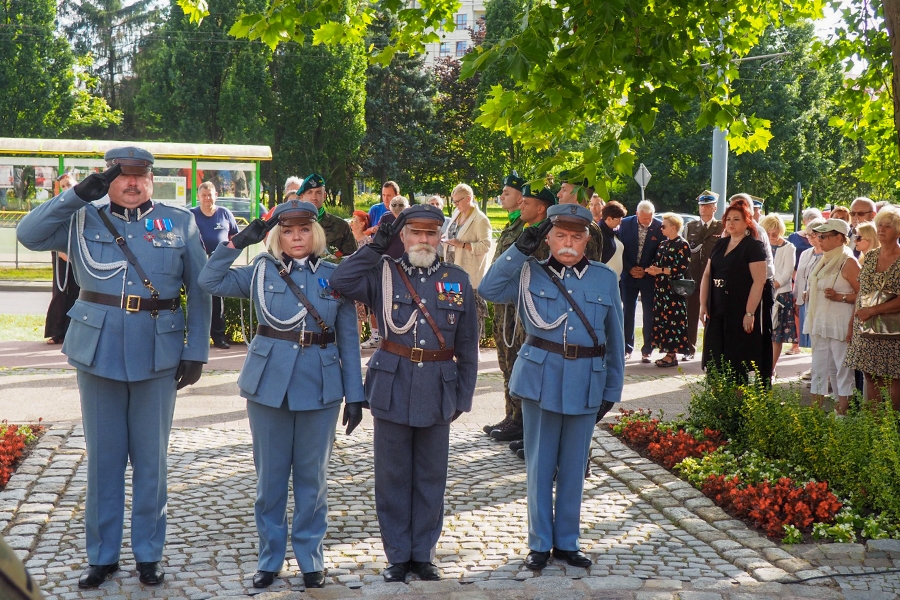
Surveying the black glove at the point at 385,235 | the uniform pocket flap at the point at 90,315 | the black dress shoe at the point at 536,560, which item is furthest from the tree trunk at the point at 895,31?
the uniform pocket flap at the point at 90,315

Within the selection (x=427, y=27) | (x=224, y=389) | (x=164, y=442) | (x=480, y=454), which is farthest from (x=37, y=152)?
(x=164, y=442)

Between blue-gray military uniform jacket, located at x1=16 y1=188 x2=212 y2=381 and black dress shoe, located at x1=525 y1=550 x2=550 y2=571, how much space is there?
201cm

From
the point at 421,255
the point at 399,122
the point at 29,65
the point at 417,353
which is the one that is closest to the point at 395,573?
the point at 417,353

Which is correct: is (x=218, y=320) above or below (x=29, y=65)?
below

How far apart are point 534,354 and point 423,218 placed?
1.02m

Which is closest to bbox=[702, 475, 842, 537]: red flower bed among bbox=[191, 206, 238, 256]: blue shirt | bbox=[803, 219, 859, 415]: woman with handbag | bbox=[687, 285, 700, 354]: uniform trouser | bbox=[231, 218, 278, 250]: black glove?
bbox=[803, 219, 859, 415]: woman with handbag

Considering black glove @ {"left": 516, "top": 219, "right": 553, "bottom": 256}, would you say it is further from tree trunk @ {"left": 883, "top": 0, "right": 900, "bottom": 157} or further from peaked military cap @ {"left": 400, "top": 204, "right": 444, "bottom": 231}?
tree trunk @ {"left": 883, "top": 0, "right": 900, "bottom": 157}

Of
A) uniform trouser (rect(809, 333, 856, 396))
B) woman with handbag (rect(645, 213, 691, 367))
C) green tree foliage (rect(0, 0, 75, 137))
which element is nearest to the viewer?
uniform trouser (rect(809, 333, 856, 396))

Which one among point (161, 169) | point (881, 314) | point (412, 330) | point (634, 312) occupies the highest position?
point (161, 169)

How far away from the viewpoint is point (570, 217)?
17.5 ft

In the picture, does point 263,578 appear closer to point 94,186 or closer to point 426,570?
point 426,570

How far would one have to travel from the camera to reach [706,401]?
27.0 feet

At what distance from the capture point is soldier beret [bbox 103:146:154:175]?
4953 mm

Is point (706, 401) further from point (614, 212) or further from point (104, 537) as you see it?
point (104, 537)
